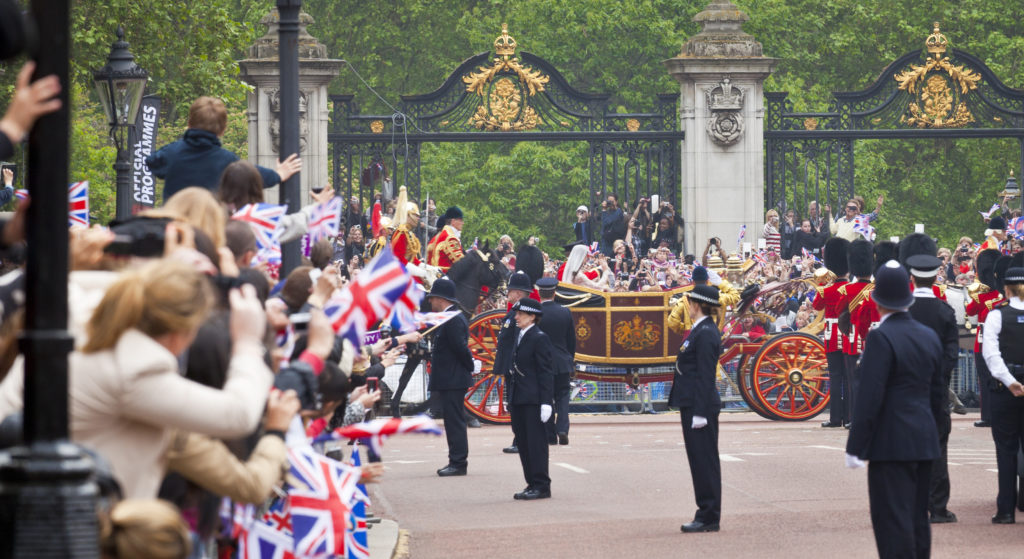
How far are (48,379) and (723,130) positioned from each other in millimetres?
21864

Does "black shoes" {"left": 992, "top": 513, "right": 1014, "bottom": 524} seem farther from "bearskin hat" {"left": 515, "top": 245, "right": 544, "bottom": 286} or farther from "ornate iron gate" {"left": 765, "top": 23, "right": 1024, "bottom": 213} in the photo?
"ornate iron gate" {"left": 765, "top": 23, "right": 1024, "bottom": 213}

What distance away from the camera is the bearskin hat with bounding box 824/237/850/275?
1906 cm

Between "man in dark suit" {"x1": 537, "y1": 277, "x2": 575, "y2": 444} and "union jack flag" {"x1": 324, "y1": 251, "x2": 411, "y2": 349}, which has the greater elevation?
"union jack flag" {"x1": 324, "y1": 251, "x2": 411, "y2": 349}

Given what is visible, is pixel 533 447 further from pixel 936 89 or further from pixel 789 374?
pixel 936 89

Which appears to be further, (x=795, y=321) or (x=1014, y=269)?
(x=795, y=321)

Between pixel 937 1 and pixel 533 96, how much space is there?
22521 mm

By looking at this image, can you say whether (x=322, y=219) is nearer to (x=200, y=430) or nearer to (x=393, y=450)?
(x=200, y=430)

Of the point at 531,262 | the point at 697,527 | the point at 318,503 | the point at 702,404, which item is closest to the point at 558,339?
the point at 531,262

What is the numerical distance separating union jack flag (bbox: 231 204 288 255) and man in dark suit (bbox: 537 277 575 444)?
30.2 ft

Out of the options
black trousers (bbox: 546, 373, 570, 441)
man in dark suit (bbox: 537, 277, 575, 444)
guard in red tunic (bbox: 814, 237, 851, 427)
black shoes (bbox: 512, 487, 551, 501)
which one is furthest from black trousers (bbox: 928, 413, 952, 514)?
guard in red tunic (bbox: 814, 237, 851, 427)

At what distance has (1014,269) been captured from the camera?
12055mm

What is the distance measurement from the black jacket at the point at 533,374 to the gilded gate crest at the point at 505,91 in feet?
41.0

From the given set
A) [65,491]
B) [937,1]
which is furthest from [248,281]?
[937,1]

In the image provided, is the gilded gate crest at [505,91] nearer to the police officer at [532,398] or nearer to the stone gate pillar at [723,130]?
the stone gate pillar at [723,130]
